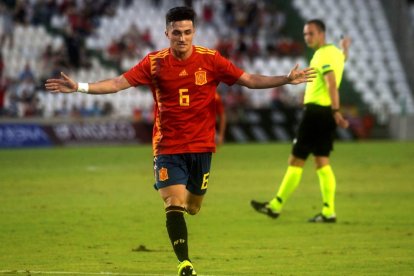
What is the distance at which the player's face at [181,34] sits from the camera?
8.76m

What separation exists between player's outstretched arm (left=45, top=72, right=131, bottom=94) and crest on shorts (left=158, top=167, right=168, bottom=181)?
789mm

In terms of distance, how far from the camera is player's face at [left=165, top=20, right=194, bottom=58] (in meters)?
8.76

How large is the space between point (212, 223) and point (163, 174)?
14.7 feet

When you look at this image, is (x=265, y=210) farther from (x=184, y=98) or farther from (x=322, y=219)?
(x=184, y=98)

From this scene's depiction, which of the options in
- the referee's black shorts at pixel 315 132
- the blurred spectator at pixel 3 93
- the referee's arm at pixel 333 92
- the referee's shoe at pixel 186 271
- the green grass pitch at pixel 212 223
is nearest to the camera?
the referee's shoe at pixel 186 271

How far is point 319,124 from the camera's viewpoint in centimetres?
1357

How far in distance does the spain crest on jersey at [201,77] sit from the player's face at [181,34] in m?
0.25

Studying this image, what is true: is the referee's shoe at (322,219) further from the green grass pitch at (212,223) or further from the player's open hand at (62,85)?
the player's open hand at (62,85)

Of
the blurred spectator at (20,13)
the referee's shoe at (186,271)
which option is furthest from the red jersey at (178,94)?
the blurred spectator at (20,13)

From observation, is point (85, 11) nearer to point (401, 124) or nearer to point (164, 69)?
point (401, 124)

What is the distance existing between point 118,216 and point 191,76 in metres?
5.38

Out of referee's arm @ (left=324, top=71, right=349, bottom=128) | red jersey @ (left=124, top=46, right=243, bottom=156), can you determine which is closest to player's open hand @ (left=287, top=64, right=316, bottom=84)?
red jersey @ (left=124, top=46, right=243, bottom=156)

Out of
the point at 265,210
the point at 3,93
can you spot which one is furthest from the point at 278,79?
the point at 3,93

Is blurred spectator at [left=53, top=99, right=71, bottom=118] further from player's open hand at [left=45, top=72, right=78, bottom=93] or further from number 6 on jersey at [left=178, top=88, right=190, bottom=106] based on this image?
player's open hand at [left=45, top=72, right=78, bottom=93]
